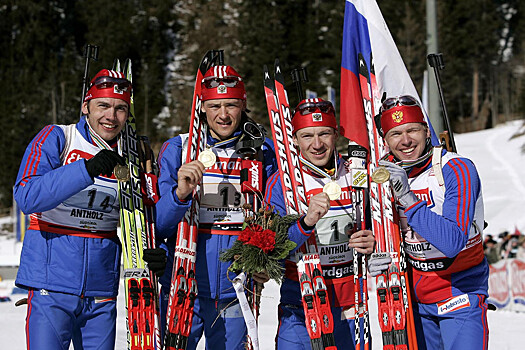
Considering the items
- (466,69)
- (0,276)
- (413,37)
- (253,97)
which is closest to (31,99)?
(253,97)

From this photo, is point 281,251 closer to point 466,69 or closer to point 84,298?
point 84,298

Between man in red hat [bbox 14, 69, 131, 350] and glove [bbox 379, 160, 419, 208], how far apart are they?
1657mm

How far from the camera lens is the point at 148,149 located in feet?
15.1

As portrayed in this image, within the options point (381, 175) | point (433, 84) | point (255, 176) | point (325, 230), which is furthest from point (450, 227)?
point (433, 84)

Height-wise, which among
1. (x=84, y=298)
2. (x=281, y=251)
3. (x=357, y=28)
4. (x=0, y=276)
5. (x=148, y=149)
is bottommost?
(x=0, y=276)

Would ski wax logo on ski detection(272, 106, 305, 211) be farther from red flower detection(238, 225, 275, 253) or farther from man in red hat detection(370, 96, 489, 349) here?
man in red hat detection(370, 96, 489, 349)

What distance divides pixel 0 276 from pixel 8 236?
54.1ft

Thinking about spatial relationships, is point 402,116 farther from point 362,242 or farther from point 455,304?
point 455,304

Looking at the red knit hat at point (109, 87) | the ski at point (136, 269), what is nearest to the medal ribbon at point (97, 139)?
the ski at point (136, 269)

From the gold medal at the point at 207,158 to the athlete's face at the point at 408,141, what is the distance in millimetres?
1159

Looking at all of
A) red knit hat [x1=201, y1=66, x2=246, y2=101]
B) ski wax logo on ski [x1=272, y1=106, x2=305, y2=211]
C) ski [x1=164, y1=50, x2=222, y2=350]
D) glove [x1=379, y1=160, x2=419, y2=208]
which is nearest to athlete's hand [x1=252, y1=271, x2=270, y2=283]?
ski [x1=164, y1=50, x2=222, y2=350]

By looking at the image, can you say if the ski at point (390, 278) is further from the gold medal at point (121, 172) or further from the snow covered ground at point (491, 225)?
the gold medal at point (121, 172)

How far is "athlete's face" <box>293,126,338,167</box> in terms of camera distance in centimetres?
439

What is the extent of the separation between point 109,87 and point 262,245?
1.45 metres
